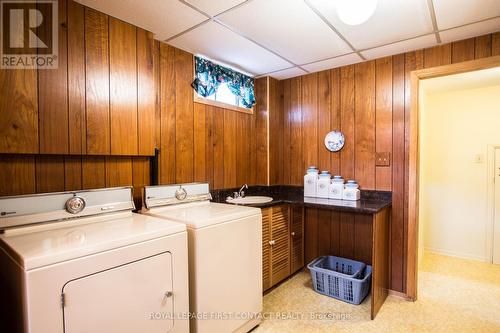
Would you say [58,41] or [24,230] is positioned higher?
[58,41]

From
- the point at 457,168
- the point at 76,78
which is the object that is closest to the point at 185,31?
the point at 76,78

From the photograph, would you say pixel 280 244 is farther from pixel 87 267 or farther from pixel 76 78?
pixel 76 78

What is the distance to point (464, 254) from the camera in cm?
345

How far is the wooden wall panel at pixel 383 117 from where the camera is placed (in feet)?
Answer: 8.37

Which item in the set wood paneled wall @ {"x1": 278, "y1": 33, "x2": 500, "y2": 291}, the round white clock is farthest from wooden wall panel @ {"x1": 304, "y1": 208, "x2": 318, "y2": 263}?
the round white clock

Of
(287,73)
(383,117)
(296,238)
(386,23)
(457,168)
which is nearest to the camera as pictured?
(386,23)

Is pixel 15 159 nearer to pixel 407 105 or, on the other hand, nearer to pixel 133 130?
pixel 133 130

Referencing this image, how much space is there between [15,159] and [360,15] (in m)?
2.16

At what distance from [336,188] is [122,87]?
7.00ft

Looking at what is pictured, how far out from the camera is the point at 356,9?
1521 millimetres

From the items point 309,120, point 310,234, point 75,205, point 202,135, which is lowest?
point 310,234

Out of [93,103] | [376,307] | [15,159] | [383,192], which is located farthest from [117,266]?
[383,192]

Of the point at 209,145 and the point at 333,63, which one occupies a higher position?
the point at 333,63

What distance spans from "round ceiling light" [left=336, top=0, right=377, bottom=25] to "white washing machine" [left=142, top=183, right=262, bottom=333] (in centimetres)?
142
